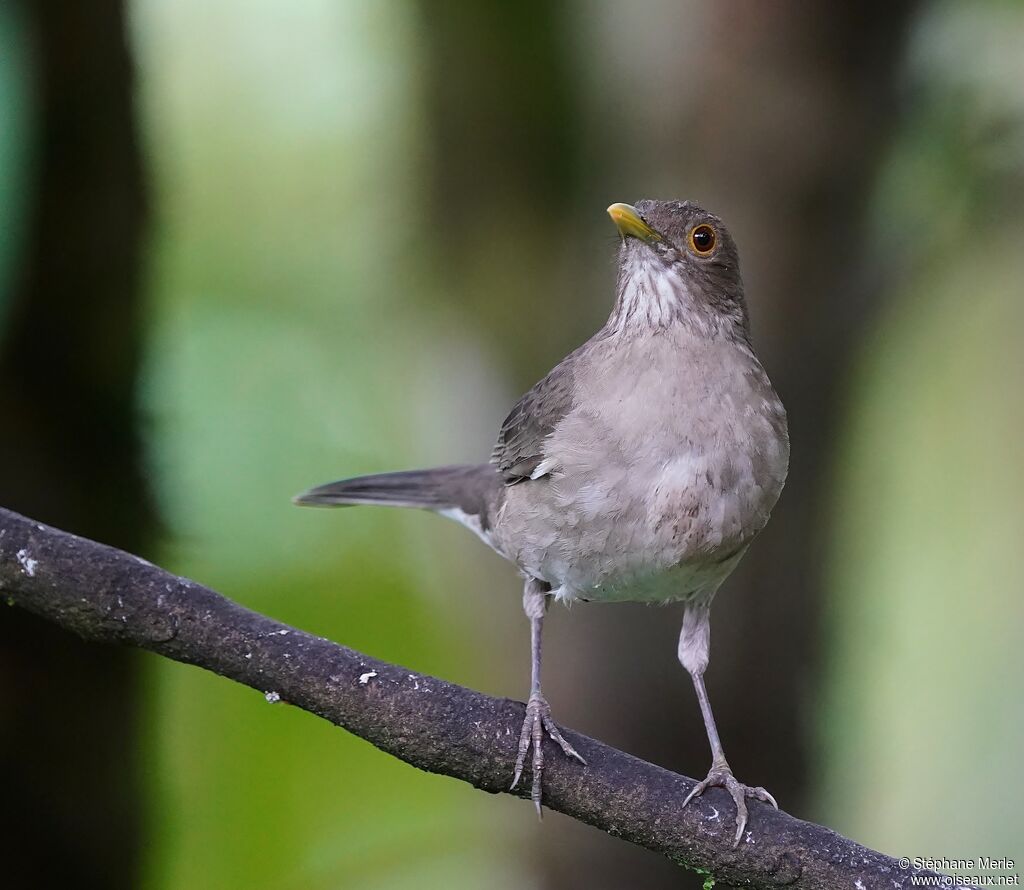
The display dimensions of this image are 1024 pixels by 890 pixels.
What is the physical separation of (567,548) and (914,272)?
330 centimetres

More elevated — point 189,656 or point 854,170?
point 854,170

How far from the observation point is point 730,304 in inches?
171

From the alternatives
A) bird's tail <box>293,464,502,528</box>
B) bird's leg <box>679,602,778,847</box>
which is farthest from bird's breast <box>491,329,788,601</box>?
bird's tail <box>293,464,502,528</box>

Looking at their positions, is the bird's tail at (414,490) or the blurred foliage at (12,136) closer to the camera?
the blurred foliage at (12,136)

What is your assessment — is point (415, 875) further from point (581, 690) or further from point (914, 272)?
point (914, 272)

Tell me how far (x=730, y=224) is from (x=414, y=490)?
224cm

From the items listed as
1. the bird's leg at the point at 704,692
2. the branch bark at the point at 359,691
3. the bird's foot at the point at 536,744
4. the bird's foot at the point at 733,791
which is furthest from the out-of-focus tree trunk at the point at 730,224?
the branch bark at the point at 359,691

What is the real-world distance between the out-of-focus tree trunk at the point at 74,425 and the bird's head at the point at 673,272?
6.66ft

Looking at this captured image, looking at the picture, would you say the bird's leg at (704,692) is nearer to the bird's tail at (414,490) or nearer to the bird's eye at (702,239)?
the bird's tail at (414,490)

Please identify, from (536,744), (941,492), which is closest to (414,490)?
(536,744)

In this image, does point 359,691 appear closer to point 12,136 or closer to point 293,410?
point 12,136

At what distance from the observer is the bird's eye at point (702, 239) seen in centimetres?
427

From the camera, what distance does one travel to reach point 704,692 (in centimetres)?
435

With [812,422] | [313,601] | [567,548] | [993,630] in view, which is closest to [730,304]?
[567,548]
